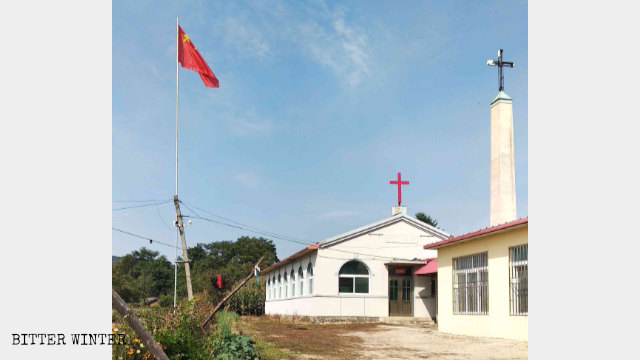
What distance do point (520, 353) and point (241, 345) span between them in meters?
6.03

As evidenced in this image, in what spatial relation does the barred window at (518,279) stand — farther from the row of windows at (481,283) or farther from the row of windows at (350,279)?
the row of windows at (350,279)

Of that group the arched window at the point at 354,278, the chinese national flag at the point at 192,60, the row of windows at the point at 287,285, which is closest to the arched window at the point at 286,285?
the row of windows at the point at 287,285

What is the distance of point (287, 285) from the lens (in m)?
34.1

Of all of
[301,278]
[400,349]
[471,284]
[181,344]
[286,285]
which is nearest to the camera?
[181,344]

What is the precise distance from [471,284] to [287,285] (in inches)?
Answer: 736

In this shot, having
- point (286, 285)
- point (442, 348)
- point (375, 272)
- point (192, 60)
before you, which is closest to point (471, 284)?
point (442, 348)

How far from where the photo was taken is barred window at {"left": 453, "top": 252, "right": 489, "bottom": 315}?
15883mm

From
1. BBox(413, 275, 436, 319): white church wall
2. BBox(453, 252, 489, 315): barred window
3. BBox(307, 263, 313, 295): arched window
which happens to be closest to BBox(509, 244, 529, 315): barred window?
BBox(453, 252, 489, 315): barred window

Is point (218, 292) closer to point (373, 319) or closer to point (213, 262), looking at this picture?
point (373, 319)

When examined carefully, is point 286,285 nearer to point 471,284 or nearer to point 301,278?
point 301,278

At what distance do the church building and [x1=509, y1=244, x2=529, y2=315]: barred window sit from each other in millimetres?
11693

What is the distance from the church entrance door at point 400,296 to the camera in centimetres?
2734

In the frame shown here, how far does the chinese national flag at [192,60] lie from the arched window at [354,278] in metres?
12.4

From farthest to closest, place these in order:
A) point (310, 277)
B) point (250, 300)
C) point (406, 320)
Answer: point (250, 300) → point (310, 277) → point (406, 320)
